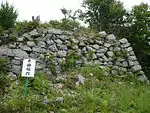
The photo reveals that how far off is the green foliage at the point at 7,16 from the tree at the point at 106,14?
3.76m

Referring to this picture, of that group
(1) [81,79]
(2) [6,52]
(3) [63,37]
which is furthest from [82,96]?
(3) [63,37]

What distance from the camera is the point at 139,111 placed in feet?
23.2

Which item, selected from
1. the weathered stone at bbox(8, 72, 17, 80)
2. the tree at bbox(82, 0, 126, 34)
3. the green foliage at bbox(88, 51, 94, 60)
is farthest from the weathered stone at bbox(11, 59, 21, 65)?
the tree at bbox(82, 0, 126, 34)

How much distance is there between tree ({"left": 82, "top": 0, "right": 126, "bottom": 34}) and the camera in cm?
1288

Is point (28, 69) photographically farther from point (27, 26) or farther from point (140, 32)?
point (140, 32)

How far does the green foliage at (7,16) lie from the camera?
418 inches

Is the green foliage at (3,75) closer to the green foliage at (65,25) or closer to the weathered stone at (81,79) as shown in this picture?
the weathered stone at (81,79)

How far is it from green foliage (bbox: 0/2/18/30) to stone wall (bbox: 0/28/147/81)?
4.13 ft

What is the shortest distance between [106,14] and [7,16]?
453 centimetres

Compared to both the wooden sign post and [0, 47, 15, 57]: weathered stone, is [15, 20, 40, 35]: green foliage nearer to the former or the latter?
[0, 47, 15, 57]: weathered stone

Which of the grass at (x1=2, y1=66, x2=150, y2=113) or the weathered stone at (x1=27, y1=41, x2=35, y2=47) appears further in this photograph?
the weathered stone at (x1=27, y1=41, x2=35, y2=47)

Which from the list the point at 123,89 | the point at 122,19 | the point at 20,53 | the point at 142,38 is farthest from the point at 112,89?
the point at 122,19

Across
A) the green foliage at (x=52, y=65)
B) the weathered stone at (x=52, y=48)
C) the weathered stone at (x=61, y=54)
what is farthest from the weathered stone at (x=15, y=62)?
the weathered stone at (x=61, y=54)

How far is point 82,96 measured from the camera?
757 cm
